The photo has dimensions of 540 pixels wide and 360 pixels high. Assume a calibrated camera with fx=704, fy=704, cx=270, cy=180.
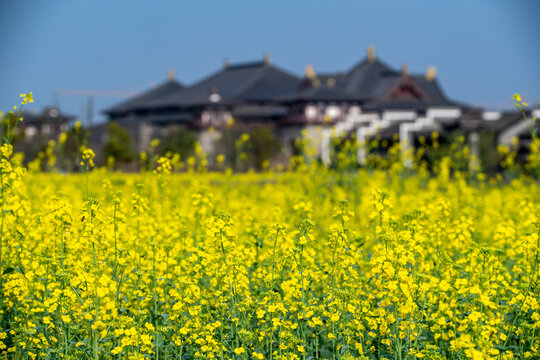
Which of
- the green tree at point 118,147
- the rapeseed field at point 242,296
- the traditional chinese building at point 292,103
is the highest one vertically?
the traditional chinese building at point 292,103

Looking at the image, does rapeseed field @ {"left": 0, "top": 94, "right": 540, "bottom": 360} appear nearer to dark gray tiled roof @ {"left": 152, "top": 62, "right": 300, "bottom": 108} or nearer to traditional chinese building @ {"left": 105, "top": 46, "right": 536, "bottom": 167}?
traditional chinese building @ {"left": 105, "top": 46, "right": 536, "bottom": 167}

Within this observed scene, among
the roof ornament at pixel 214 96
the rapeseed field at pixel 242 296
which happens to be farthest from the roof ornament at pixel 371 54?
the rapeseed field at pixel 242 296

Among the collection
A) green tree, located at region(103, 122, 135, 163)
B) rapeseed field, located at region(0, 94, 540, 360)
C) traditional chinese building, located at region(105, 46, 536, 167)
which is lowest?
rapeseed field, located at region(0, 94, 540, 360)

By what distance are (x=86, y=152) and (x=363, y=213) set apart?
5.34 meters

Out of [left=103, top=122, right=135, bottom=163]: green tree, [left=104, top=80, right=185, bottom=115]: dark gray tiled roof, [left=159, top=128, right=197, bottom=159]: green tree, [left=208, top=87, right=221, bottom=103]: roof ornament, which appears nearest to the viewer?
[left=159, top=128, right=197, bottom=159]: green tree

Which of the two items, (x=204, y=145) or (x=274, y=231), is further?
(x=204, y=145)

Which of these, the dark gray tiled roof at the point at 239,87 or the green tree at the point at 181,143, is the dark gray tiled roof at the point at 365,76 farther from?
the green tree at the point at 181,143

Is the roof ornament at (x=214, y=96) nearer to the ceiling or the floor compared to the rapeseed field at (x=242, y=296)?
nearer to the ceiling

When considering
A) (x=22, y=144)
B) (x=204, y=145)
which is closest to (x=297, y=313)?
(x=22, y=144)

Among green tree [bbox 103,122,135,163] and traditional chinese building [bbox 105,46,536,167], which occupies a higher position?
traditional chinese building [bbox 105,46,536,167]

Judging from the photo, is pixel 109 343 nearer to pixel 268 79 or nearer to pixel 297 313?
pixel 297 313

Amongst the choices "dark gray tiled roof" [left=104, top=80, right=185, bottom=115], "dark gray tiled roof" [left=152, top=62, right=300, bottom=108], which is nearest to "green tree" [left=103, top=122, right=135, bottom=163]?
"dark gray tiled roof" [left=152, top=62, right=300, bottom=108]

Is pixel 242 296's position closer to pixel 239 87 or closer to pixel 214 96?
pixel 214 96

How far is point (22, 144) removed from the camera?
5169 centimetres
